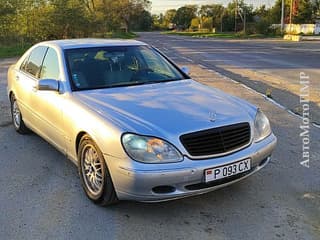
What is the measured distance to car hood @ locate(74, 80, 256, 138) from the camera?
12.2 ft

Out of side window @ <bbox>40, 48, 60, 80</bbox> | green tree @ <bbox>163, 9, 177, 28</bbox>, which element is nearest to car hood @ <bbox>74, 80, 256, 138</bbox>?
side window @ <bbox>40, 48, 60, 80</bbox>

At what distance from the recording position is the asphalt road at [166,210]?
3.57 metres

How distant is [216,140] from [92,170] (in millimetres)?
1257

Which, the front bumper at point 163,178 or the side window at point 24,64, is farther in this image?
the side window at point 24,64

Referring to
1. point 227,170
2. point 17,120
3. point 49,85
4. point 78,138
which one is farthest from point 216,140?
point 17,120

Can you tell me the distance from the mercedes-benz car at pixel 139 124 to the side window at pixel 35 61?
12 centimetres

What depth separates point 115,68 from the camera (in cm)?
509

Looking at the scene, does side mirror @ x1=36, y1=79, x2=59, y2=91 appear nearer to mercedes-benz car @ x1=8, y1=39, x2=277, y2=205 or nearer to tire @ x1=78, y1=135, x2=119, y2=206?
mercedes-benz car @ x1=8, y1=39, x2=277, y2=205

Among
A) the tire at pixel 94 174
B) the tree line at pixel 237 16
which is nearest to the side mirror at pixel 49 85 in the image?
the tire at pixel 94 174

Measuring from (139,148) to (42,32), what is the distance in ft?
94.2

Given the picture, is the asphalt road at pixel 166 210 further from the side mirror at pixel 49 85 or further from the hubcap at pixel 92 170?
the side mirror at pixel 49 85

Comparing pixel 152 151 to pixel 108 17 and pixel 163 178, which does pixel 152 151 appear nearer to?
pixel 163 178

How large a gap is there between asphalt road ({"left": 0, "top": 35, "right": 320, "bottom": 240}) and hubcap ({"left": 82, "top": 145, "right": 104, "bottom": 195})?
172 millimetres

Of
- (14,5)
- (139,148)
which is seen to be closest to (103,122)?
(139,148)
